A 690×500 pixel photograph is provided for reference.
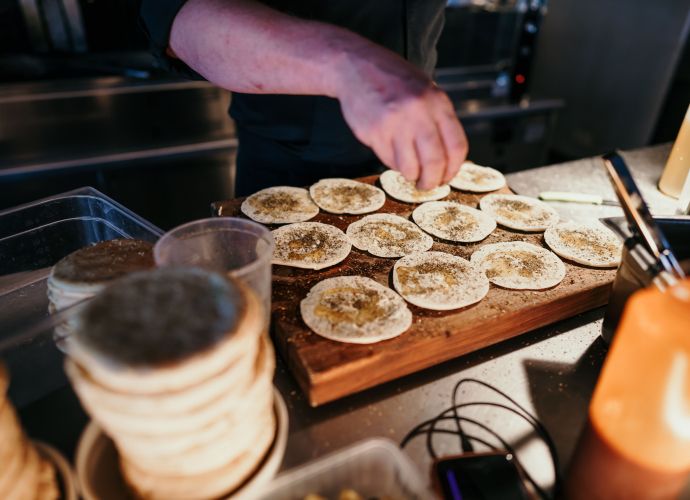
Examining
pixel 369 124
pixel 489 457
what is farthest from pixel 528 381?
pixel 369 124

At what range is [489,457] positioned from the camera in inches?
37.9

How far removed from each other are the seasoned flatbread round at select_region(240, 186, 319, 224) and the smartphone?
1.10 m

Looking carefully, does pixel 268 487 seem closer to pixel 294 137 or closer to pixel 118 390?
pixel 118 390

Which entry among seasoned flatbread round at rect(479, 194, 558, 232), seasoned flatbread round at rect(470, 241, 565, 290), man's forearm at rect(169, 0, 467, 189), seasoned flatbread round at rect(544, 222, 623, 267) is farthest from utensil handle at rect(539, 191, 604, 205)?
man's forearm at rect(169, 0, 467, 189)

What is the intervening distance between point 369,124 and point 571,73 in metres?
5.07

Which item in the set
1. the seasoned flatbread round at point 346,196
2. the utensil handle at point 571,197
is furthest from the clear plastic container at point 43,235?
the utensil handle at point 571,197

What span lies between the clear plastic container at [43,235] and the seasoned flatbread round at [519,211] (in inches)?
51.1

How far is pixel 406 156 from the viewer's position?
3.51ft

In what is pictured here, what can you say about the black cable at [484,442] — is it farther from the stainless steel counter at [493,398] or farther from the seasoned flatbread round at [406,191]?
the seasoned flatbread round at [406,191]

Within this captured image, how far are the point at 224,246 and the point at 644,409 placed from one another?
925mm

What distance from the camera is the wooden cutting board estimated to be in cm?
117

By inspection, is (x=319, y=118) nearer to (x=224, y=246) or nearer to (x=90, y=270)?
(x=224, y=246)

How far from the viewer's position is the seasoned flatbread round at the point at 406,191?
2031 mm

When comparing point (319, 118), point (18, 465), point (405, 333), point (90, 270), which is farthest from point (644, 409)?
point (319, 118)
